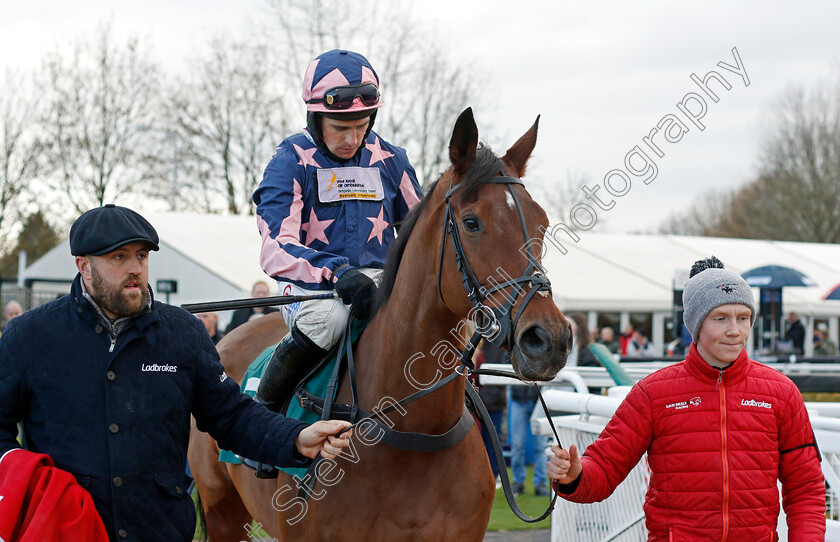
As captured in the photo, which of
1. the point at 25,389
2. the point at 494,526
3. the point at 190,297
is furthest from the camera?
the point at 190,297

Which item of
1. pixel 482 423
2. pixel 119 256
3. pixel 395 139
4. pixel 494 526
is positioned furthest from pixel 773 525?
pixel 395 139

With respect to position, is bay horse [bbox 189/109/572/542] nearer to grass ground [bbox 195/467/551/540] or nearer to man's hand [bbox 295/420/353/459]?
man's hand [bbox 295/420/353/459]

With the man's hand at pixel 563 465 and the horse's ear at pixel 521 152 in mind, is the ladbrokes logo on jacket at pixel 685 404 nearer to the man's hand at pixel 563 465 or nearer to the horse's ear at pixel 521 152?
the man's hand at pixel 563 465

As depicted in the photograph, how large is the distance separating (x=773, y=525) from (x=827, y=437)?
685mm

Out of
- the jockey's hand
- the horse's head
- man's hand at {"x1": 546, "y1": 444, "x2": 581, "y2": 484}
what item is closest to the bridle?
the horse's head

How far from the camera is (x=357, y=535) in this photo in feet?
9.95

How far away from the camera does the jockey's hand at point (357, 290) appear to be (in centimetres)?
337

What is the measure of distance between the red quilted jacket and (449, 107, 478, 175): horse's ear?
1.01 m

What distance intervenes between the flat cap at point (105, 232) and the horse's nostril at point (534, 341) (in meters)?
1.15

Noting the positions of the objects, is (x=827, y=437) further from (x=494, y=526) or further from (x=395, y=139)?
(x=395, y=139)

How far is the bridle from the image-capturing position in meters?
2.65

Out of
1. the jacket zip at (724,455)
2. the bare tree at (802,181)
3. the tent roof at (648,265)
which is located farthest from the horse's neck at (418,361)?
the bare tree at (802,181)

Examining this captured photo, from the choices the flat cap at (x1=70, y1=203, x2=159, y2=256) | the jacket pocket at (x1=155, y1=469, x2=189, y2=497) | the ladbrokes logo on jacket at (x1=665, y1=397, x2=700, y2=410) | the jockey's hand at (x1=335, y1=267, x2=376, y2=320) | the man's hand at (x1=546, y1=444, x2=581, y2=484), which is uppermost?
the flat cap at (x1=70, y1=203, x2=159, y2=256)

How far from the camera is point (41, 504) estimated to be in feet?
7.48
